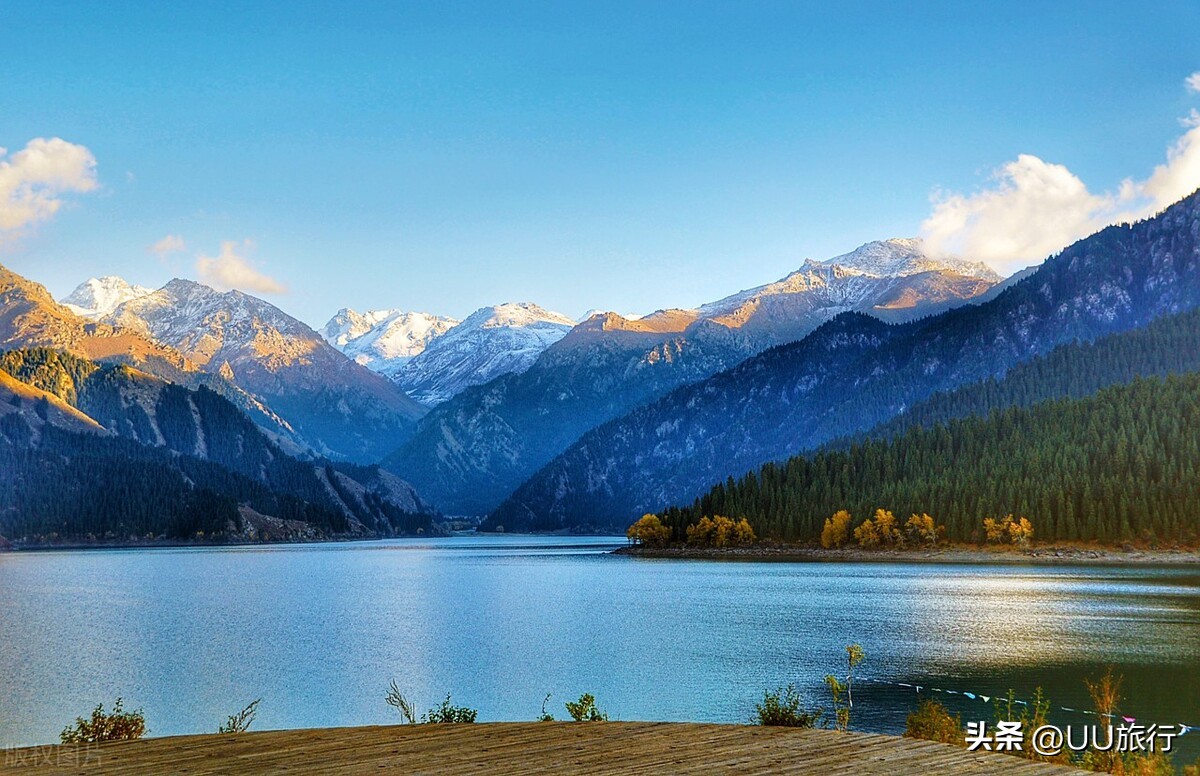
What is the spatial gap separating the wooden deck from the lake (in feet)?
74.2

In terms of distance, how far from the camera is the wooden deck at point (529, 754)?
20922 mm

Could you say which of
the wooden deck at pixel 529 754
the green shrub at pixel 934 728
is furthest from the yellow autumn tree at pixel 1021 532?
the wooden deck at pixel 529 754

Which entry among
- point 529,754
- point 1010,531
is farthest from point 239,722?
point 1010,531

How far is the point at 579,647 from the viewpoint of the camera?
74188 mm

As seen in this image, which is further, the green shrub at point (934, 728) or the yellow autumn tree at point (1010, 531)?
the yellow autumn tree at point (1010, 531)

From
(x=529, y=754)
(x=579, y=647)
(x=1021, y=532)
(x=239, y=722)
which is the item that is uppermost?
(x=1021, y=532)

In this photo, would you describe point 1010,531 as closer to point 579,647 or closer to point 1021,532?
point 1021,532

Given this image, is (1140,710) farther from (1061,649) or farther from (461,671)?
(461,671)

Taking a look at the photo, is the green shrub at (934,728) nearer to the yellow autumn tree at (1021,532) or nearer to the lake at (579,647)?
the lake at (579,647)

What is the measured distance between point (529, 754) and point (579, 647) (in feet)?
173

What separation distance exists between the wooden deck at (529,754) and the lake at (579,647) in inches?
891

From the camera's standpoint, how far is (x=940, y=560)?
7761 inches

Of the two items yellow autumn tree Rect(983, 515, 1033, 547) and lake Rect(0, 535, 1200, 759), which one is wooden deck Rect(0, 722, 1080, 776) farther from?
yellow autumn tree Rect(983, 515, 1033, 547)

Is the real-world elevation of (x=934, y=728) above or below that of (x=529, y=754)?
below
